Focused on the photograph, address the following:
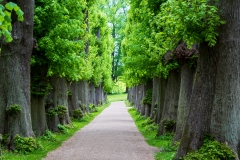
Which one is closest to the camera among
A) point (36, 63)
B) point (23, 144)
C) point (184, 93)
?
point (23, 144)

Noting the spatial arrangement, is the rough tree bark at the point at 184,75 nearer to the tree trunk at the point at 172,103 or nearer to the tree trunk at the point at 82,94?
the tree trunk at the point at 172,103

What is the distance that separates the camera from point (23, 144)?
1200 cm

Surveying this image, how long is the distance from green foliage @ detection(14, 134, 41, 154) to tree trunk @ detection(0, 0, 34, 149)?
0.21 m

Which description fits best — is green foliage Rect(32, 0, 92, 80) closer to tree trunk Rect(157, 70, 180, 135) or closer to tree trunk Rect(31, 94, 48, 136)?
tree trunk Rect(31, 94, 48, 136)

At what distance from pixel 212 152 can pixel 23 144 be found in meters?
6.38

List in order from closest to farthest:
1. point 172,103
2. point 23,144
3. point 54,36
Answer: point 23,144
point 54,36
point 172,103

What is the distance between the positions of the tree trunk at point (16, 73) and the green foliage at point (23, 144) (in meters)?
0.21

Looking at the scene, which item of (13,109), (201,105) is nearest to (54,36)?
(13,109)

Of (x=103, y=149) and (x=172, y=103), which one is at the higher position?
(x=172, y=103)

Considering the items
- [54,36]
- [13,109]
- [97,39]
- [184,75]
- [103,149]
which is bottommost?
[103,149]

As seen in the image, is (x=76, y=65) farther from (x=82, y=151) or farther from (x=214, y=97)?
(x=214, y=97)

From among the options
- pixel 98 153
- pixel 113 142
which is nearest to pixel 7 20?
pixel 98 153

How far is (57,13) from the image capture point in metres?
14.6

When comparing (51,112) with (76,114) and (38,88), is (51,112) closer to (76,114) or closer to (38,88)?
(38,88)
